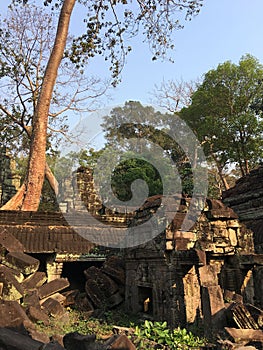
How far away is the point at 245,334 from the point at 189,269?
1.40m

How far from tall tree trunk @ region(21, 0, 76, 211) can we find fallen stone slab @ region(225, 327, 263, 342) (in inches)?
347

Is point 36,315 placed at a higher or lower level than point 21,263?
lower

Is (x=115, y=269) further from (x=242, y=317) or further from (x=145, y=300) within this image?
(x=242, y=317)

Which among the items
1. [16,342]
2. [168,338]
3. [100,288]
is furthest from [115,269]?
[16,342]

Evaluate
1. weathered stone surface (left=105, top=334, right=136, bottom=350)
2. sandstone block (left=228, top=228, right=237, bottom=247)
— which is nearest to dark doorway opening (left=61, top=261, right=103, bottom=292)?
sandstone block (left=228, top=228, right=237, bottom=247)

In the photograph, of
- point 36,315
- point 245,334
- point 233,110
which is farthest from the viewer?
point 233,110

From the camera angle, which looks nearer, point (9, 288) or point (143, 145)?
point (9, 288)

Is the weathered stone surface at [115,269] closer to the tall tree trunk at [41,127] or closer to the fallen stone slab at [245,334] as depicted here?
the fallen stone slab at [245,334]

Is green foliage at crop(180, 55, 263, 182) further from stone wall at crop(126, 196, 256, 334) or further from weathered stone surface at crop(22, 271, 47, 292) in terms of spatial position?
weathered stone surface at crop(22, 271, 47, 292)

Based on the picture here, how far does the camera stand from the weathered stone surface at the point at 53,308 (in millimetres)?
5957

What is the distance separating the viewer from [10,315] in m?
4.53

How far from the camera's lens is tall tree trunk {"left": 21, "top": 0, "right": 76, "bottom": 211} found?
1186 cm

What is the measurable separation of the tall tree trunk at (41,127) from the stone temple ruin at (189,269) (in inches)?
119

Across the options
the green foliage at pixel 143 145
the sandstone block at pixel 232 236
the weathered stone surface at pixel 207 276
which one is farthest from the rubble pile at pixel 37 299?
the green foliage at pixel 143 145
